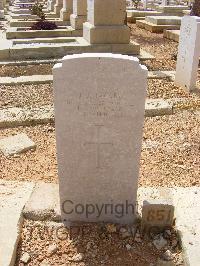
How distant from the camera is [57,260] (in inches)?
103

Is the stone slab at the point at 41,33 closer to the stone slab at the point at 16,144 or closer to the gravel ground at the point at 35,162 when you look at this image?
the gravel ground at the point at 35,162

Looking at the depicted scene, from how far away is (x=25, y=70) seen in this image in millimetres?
7918

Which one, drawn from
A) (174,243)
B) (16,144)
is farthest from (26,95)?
(174,243)

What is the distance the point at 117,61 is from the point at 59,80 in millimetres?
432

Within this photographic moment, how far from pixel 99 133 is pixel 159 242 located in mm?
963

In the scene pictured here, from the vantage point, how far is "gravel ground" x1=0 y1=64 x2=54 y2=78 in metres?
7.66

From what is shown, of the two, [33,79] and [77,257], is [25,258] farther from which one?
[33,79]

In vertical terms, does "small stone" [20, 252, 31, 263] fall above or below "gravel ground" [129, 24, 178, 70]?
below

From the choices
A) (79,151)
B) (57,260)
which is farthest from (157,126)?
(57,260)

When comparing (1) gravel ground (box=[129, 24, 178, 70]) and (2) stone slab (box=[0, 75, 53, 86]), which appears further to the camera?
(1) gravel ground (box=[129, 24, 178, 70])

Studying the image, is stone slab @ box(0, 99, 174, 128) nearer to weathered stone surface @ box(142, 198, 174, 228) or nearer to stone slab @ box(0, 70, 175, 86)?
stone slab @ box(0, 70, 175, 86)

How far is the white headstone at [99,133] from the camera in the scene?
2.50 metres

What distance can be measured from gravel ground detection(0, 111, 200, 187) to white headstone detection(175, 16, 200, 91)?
141 cm

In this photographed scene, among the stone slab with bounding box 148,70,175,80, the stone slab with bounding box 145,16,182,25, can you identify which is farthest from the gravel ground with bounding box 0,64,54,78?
the stone slab with bounding box 145,16,182,25
